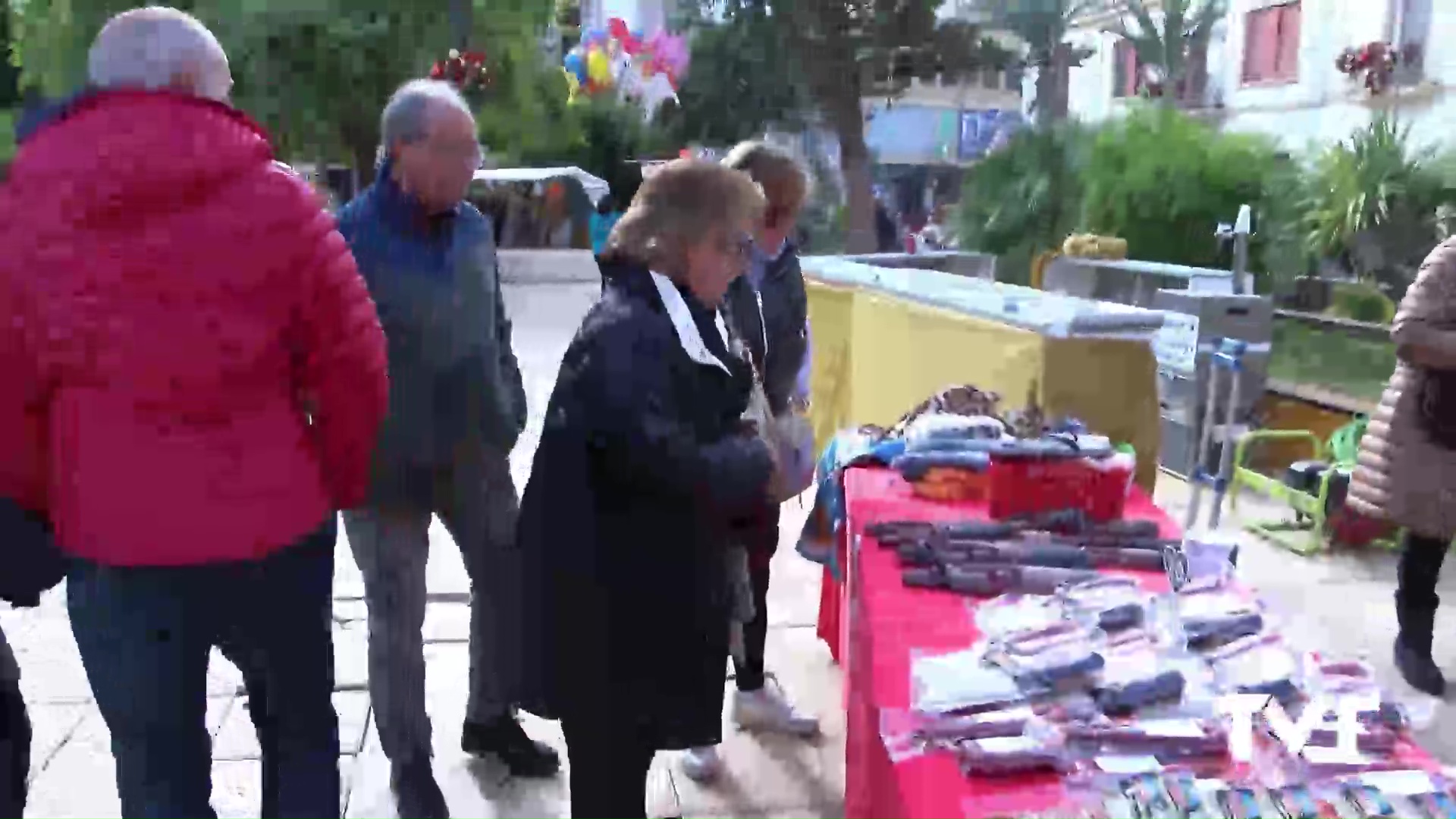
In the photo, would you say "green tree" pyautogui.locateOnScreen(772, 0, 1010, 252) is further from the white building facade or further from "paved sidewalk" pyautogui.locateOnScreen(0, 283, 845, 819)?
"paved sidewalk" pyautogui.locateOnScreen(0, 283, 845, 819)

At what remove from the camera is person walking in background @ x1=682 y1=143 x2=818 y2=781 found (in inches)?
128

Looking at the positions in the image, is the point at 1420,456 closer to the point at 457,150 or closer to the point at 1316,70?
the point at 457,150

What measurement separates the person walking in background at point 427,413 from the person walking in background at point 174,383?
0.61m

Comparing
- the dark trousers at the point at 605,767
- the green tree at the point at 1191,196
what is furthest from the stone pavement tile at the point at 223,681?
the green tree at the point at 1191,196

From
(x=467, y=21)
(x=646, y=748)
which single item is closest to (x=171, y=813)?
(x=646, y=748)

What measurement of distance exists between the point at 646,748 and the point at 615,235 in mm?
942

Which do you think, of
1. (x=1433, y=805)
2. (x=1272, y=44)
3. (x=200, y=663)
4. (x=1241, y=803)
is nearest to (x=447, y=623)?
(x=200, y=663)

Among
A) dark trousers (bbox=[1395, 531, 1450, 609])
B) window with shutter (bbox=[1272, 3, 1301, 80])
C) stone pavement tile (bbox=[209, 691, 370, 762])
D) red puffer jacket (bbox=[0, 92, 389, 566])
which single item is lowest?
stone pavement tile (bbox=[209, 691, 370, 762])

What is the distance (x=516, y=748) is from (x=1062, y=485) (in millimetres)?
1631

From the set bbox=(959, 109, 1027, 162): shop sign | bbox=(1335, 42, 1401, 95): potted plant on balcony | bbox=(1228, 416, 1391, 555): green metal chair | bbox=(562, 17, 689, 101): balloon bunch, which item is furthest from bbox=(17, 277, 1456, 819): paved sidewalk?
bbox=(959, 109, 1027, 162): shop sign

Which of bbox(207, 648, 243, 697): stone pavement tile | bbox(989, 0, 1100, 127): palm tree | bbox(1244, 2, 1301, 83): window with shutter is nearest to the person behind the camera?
bbox(207, 648, 243, 697): stone pavement tile

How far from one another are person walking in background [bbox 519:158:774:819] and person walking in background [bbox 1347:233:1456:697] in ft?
8.25

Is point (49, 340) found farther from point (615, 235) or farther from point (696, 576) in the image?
point (696, 576)

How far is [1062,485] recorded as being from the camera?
2.90 metres
